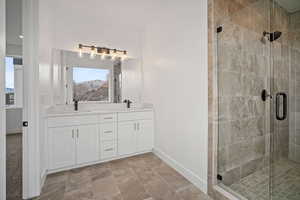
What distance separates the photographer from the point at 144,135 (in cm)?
272

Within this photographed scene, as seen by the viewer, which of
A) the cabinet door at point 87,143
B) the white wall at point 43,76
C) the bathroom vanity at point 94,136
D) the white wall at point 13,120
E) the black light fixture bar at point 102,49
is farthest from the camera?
the white wall at point 13,120

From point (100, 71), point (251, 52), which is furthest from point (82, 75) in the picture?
point (251, 52)

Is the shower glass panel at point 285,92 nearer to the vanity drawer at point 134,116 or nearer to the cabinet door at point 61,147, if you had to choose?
the vanity drawer at point 134,116

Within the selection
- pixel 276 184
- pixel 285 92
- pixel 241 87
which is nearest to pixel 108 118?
pixel 241 87

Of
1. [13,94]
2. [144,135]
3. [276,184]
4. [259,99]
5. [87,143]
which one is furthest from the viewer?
[13,94]

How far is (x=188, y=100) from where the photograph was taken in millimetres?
1896

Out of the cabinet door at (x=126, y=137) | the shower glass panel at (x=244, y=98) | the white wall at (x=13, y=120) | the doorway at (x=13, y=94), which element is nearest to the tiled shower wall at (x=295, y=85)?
the shower glass panel at (x=244, y=98)

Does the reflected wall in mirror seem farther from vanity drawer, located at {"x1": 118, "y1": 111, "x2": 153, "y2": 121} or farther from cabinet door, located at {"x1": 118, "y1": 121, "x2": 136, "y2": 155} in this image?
cabinet door, located at {"x1": 118, "y1": 121, "x2": 136, "y2": 155}

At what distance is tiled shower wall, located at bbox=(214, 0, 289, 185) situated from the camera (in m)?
1.62

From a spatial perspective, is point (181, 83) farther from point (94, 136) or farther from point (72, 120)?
point (72, 120)

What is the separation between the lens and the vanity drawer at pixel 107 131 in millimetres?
2314

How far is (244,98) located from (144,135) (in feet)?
5.87

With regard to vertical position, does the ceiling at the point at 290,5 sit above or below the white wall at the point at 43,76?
above

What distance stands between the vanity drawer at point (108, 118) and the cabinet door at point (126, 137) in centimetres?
15
